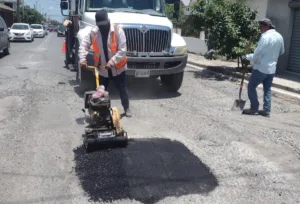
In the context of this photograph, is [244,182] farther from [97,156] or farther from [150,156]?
[97,156]

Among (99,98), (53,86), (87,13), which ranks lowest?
(53,86)

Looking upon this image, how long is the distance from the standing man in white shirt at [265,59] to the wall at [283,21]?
6.44 meters

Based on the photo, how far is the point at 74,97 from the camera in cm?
818

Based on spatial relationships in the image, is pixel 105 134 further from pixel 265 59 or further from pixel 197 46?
pixel 197 46

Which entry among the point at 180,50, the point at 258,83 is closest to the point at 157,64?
the point at 180,50

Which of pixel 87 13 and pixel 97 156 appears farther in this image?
pixel 87 13

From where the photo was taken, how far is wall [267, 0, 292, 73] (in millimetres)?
12953

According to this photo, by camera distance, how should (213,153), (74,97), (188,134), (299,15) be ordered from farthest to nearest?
(299,15) < (74,97) < (188,134) < (213,153)

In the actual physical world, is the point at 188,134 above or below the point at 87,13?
below

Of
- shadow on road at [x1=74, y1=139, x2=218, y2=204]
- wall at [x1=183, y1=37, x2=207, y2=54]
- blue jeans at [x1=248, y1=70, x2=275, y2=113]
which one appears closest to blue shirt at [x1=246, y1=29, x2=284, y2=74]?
blue jeans at [x1=248, y1=70, x2=275, y2=113]

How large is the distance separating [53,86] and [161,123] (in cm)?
406

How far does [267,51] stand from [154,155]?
3329 millimetres

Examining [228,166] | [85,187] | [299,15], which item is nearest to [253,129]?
[228,166]

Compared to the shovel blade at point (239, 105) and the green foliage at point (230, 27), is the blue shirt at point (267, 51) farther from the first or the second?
the green foliage at point (230, 27)
